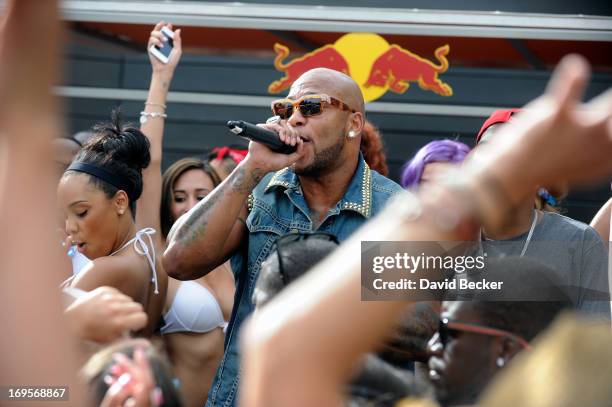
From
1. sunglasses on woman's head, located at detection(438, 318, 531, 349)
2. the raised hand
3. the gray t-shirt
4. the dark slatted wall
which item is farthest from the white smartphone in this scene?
sunglasses on woman's head, located at detection(438, 318, 531, 349)

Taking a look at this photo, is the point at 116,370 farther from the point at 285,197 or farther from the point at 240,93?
the point at 240,93

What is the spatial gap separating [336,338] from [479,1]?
443cm

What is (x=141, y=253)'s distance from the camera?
11.5 ft

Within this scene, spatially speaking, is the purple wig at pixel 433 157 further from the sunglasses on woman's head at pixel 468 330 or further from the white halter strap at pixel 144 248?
the sunglasses on woman's head at pixel 468 330

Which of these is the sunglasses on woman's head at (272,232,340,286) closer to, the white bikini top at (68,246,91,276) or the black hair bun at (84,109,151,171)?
the black hair bun at (84,109,151,171)

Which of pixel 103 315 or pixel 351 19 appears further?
pixel 351 19

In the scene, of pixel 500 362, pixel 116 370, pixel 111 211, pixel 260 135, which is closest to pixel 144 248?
pixel 111 211

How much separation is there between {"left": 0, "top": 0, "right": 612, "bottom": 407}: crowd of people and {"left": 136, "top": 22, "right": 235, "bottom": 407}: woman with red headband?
0.88ft

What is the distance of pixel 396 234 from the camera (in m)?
1.10

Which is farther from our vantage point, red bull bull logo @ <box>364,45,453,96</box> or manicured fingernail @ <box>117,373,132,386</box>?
red bull bull logo @ <box>364,45,453,96</box>

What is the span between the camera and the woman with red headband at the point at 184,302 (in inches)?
153

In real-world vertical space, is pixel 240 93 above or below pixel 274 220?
above

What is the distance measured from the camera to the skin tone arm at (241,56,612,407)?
1035 millimetres

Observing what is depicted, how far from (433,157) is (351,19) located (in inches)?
46.2
